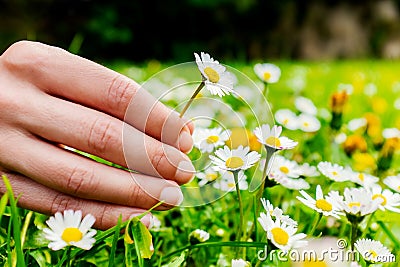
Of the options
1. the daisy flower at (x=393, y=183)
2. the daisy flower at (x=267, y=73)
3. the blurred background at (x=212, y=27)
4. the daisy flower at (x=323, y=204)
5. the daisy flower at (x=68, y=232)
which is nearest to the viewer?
the daisy flower at (x=68, y=232)

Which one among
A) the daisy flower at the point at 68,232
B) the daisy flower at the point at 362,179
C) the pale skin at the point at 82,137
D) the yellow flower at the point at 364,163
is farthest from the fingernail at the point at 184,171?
the yellow flower at the point at 364,163

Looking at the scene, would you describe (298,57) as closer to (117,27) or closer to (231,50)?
(231,50)

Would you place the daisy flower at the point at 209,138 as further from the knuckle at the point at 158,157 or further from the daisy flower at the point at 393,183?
the daisy flower at the point at 393,183

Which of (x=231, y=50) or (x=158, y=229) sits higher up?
(x=231, y=50)

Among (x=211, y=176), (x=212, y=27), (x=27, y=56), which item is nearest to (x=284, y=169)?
(x=211, y=176)

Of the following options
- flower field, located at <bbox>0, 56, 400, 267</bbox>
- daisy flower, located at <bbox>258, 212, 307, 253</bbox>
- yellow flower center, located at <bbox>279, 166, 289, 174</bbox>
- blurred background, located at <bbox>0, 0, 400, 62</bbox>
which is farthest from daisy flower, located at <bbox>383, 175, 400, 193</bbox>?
blurred background, located at <bbox>0, 0, 400, 62</bbox>

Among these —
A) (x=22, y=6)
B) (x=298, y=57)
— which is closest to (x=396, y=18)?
(x=298, y=57)
